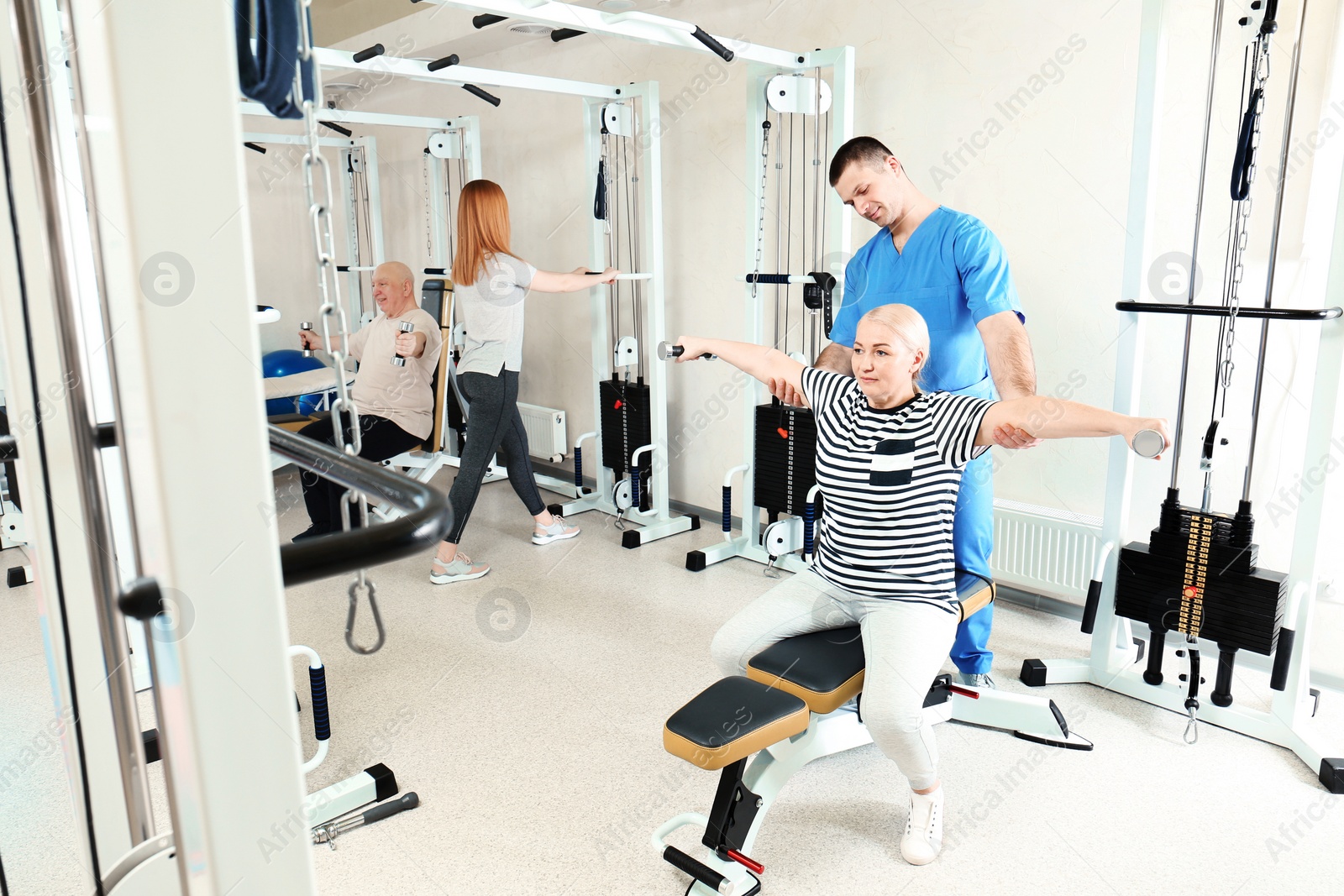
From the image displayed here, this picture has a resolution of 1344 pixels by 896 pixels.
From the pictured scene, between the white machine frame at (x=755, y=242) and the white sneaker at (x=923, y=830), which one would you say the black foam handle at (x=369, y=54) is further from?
the white sneaker at (x=923, y=830)

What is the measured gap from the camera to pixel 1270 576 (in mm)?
2279

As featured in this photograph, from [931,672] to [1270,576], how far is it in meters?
0.97

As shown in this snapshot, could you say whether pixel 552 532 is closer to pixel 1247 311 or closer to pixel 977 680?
pixel 977 680

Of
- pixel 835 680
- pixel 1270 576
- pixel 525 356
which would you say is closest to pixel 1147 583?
pixel 1270 576

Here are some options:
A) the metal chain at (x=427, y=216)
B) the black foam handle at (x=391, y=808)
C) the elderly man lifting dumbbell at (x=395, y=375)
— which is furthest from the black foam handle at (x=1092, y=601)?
the metal chain at (x=427, y=216)

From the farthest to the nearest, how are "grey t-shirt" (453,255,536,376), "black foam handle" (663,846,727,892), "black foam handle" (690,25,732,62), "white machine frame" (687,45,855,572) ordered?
"grey t-shirt" (453,255,536,376)
"white machine frame" (687,45,855,572)
"black foam handle" (690,25,732,62)
"black foam handle" (663,846,727,892)

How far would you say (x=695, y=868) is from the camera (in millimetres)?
1853

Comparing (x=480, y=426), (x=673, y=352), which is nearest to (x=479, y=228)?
(x=480, y=426)

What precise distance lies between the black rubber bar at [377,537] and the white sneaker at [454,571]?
2.95 m

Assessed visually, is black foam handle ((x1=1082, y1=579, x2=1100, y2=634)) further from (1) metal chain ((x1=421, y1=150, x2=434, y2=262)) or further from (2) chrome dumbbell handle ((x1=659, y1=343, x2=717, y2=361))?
(1) metal chain ((x1=421, y1=150, x2=434, y2=262))

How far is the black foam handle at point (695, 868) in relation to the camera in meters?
1.83

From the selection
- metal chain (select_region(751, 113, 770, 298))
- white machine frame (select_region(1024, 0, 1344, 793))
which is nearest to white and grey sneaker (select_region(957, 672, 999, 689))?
white machine frame (select_region(1024, 0, 1344, 793))

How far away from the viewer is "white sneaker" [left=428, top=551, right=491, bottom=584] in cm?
363

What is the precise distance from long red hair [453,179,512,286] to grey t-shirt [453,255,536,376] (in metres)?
0.04
